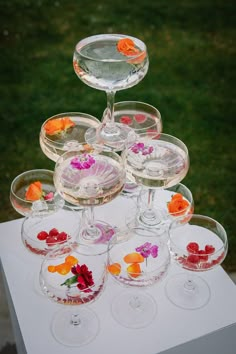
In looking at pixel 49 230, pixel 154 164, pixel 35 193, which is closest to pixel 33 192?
pixel 35 193

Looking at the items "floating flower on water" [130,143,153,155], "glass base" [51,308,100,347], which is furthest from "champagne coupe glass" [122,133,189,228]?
"glass base" [51,308,100,347]

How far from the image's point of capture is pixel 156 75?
11.0 feet

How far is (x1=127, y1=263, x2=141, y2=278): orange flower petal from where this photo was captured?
4.46 feet

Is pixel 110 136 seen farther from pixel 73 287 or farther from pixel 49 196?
pixel 73 287

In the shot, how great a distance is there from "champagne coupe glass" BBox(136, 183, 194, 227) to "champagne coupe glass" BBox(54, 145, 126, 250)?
0.15 metres

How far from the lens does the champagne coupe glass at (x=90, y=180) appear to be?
139 centimetres

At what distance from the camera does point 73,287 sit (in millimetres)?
1335

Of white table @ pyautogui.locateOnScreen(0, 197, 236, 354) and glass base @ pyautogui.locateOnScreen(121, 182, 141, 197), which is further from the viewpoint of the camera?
glass base @ pyautogui.locateOnScreen(121, 182, 141, 197)

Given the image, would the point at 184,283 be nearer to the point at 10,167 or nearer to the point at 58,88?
the point at 10,167

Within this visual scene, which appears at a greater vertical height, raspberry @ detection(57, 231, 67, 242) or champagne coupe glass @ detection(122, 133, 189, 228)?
champagne coupe glass @ detection(122, 133, 189, 228)

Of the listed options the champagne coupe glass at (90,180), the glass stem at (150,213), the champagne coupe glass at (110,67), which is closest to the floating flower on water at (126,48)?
the champagne coupe glass at (110,67)

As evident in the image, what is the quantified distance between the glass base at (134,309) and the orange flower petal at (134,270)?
9cm

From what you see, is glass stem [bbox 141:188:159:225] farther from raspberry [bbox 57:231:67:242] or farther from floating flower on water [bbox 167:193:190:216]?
raspberry [bbox 57:231:67:242]

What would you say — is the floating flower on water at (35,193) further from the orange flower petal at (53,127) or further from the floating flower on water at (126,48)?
the floating flower on water at (126,48)
